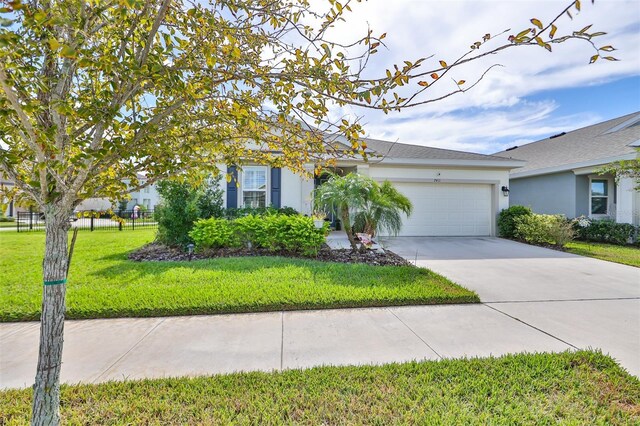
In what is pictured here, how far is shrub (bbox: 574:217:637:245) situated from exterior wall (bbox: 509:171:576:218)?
3.33 ft

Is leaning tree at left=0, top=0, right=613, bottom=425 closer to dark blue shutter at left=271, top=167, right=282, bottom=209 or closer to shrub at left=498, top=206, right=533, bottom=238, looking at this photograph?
dark blue shutter at left=271, top=167, right=282, bottom=209

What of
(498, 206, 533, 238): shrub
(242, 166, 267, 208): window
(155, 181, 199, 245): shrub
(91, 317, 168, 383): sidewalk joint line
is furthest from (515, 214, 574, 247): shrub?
(91, 317, 168, 383): sidewalk joint line

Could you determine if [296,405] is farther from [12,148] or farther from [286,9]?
[286,9]

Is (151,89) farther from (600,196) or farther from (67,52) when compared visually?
(600,196)

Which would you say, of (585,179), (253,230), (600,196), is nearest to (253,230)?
(253,230)

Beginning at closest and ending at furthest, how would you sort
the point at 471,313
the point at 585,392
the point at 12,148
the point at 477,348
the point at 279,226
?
the point at 12,148
the point at 585,392
the point at 477,348
the point at 471,313
the point at 279,226

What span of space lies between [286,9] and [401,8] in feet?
3.83

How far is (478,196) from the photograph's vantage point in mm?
12289

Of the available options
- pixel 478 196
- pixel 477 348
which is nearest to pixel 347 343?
pixel 477 348

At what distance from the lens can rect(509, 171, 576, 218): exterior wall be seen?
12656 millimetres

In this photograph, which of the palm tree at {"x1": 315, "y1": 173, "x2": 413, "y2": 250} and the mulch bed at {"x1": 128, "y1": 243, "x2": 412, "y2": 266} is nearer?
the mulch bed at {"x1": 128, "y1": 243, "x2": 412, "y2": 266}

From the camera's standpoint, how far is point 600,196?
1249 centimetres

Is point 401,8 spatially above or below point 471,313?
above

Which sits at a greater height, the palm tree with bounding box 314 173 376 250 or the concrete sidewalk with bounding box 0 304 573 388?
the palm tree with bounding box 314 173 376 250
